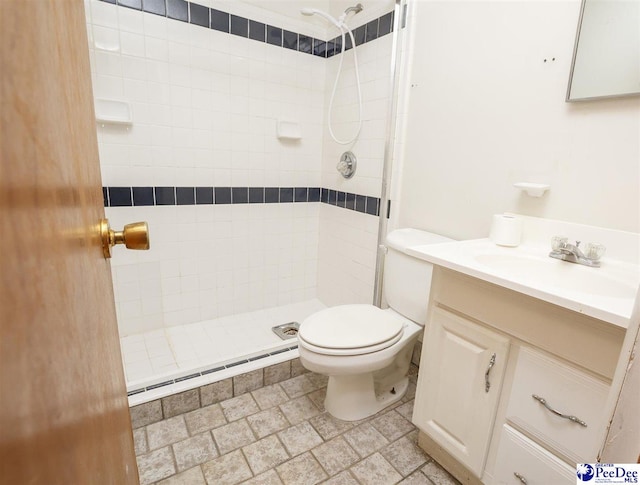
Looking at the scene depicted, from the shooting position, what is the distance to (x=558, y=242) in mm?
1136

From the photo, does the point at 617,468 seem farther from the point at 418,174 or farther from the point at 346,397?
the point at 418,174

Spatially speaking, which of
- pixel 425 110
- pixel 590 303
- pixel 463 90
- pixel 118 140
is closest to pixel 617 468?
pixel 590 303

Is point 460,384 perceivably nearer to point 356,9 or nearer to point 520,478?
point 520,478

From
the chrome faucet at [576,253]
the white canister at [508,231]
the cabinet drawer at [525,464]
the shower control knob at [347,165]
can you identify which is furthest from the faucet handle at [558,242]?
the shower control knob at [347,165]

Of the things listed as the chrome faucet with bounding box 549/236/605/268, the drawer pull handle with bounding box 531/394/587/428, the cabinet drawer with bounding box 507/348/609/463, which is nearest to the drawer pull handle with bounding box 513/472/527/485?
the cabinet drawer with bounding box 507/348/609/463

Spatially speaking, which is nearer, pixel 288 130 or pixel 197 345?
pixel 197 345

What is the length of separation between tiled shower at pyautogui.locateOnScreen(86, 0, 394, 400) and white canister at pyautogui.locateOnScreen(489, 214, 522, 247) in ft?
2.57

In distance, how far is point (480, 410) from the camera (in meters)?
1.05

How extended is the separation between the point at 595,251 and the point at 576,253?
5 cm

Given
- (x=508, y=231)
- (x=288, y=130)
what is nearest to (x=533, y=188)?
(x=508, y=231)

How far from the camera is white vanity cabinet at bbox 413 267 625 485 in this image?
2.68 ft

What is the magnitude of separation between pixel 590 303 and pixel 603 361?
16cm

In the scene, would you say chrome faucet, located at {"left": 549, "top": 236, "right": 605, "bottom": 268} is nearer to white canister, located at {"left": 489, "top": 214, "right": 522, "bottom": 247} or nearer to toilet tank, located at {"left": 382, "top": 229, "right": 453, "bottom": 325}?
white canister, located at {"left": 489, "top": 214, "right": 522, "bottom": 247}

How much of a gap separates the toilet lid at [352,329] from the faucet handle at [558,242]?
63cm
